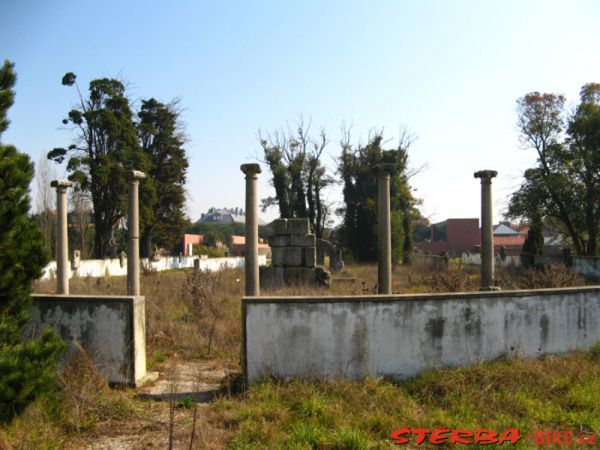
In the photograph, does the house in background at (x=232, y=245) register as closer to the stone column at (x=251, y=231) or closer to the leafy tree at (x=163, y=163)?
the leafy tree at (x=163, y=163)

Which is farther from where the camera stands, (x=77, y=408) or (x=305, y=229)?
(x=305, y=229)

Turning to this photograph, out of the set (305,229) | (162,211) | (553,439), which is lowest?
(553,439)

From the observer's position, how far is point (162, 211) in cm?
3803

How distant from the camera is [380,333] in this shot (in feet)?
18.5


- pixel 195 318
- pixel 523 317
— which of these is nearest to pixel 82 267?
pixel 195 318

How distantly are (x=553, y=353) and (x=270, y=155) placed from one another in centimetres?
3443

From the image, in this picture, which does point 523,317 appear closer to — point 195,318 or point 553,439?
point 553,439

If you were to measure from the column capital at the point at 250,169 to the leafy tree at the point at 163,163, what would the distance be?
98.9ft

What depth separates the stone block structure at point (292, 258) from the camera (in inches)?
609

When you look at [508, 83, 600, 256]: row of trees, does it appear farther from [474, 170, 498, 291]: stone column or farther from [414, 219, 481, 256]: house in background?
[414, 219, 481, 256]: house in background

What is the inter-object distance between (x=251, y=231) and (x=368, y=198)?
2851cm

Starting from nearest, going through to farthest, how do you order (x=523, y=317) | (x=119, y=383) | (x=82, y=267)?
1. (x=119, y=383)
2. (x=523, y=317)
3. (x=82, y=267)

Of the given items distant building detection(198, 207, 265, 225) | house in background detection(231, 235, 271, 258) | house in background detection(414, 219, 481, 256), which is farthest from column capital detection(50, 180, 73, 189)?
distant building detection(198, 207, 265, 225)

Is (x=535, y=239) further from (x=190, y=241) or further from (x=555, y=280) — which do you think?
(x=190, y=241)
